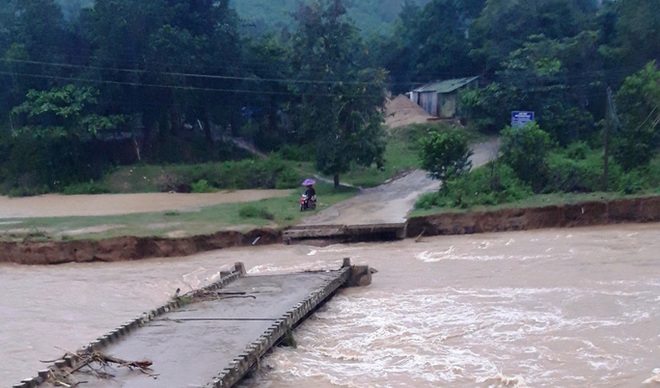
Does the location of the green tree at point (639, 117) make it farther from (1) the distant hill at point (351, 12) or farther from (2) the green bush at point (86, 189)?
(1) the distant hill at point (351, 12)

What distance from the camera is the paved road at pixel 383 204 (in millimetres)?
23547

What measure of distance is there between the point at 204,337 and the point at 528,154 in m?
16.9

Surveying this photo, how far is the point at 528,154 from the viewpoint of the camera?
25734 mm

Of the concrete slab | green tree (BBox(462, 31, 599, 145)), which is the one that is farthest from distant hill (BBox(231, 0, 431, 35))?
the concrete slab

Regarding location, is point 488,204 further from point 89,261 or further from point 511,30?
point 511,30

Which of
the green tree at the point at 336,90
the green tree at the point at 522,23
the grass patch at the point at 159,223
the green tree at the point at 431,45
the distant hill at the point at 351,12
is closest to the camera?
the grass patch at the point at 159,223

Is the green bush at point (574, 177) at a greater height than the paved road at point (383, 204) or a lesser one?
greater

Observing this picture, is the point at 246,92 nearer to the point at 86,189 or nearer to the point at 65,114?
the point at 65,114

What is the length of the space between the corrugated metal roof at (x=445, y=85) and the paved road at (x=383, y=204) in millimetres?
8146

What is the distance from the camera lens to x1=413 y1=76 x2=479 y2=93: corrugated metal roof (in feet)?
143

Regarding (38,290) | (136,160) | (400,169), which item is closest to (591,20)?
(400,169)

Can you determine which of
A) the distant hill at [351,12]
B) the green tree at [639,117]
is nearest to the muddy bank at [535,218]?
the green tree at [639,117]

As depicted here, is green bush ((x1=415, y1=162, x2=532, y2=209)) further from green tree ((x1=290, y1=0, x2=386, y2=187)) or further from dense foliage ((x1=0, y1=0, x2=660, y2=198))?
green tree ((x1=290, y1=0, x2=386, y2=187))

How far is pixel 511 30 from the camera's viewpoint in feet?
137
